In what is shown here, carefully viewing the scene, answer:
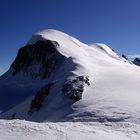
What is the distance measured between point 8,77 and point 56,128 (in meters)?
46.0

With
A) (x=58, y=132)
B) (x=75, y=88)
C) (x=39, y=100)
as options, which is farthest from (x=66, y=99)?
(x=58, y=132)

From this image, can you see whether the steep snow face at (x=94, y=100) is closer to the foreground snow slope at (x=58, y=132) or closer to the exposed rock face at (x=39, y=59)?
the foreground snow slope at (x=58, y=132)

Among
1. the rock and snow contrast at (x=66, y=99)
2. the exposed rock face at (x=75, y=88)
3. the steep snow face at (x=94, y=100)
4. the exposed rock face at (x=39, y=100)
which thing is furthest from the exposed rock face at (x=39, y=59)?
the exposed rock face at (x=75, y=88)

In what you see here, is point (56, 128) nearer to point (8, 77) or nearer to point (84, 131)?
point (84, 131)

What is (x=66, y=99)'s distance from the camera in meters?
29.3

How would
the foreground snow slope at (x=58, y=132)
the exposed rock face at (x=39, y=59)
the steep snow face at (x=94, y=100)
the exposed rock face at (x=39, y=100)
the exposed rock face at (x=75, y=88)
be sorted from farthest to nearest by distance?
the exposed rock face at (x=39, y=59), the exposed rock face at (x=39, y=100), the exposed rock face at (x=75, y=88), the steep snow face at (x=94, y=100), the foreground snow slope at (x=58, y=132)

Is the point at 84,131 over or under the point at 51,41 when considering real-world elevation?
under

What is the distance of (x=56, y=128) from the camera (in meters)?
15.0

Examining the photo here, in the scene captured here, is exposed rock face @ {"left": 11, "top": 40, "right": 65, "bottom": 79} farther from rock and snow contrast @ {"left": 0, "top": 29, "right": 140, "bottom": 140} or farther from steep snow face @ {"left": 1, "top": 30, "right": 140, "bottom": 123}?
steep snow face @ {"left": 1, "top": 30, "right": 140, "bottom": 123}

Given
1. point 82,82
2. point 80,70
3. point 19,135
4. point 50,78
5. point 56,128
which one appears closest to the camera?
point 19,135

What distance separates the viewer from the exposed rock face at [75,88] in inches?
1136

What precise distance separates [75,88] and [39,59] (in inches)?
1077

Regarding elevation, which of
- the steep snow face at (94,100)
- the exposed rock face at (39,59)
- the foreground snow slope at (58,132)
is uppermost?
the exposed rock face at (39,59)

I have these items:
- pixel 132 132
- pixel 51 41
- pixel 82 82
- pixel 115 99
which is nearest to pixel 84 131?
pixel 132 132
